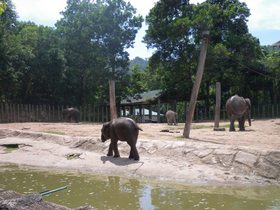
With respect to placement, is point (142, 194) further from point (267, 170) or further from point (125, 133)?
point (125, 133)

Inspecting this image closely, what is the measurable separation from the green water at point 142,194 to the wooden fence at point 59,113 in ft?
62.4

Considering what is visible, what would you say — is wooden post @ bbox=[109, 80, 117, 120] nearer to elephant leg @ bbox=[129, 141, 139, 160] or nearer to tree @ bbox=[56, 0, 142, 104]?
elephant leg @ bbox=[129, 141, 139, 160]

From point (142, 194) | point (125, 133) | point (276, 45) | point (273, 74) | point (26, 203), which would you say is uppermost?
point (276, 45)

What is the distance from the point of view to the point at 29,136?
19.4 metres

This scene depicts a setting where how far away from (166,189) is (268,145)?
15.5 ft

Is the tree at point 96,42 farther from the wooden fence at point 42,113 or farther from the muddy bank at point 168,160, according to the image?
the muddy bank at point 168,160

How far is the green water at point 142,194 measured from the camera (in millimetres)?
9297

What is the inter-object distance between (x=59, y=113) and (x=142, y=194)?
2509 cm

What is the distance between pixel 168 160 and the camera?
43.3 ft

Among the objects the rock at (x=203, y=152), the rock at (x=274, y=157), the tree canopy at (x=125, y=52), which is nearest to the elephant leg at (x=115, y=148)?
the rock at (x=203, y=152)

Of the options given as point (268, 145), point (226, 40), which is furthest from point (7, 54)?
point (268, 145)

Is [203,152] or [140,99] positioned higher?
[140,99]

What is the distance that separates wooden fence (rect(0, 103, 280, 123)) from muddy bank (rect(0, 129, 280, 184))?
14.3 meters

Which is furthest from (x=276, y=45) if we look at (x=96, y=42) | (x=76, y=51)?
(x=76, y=51)
